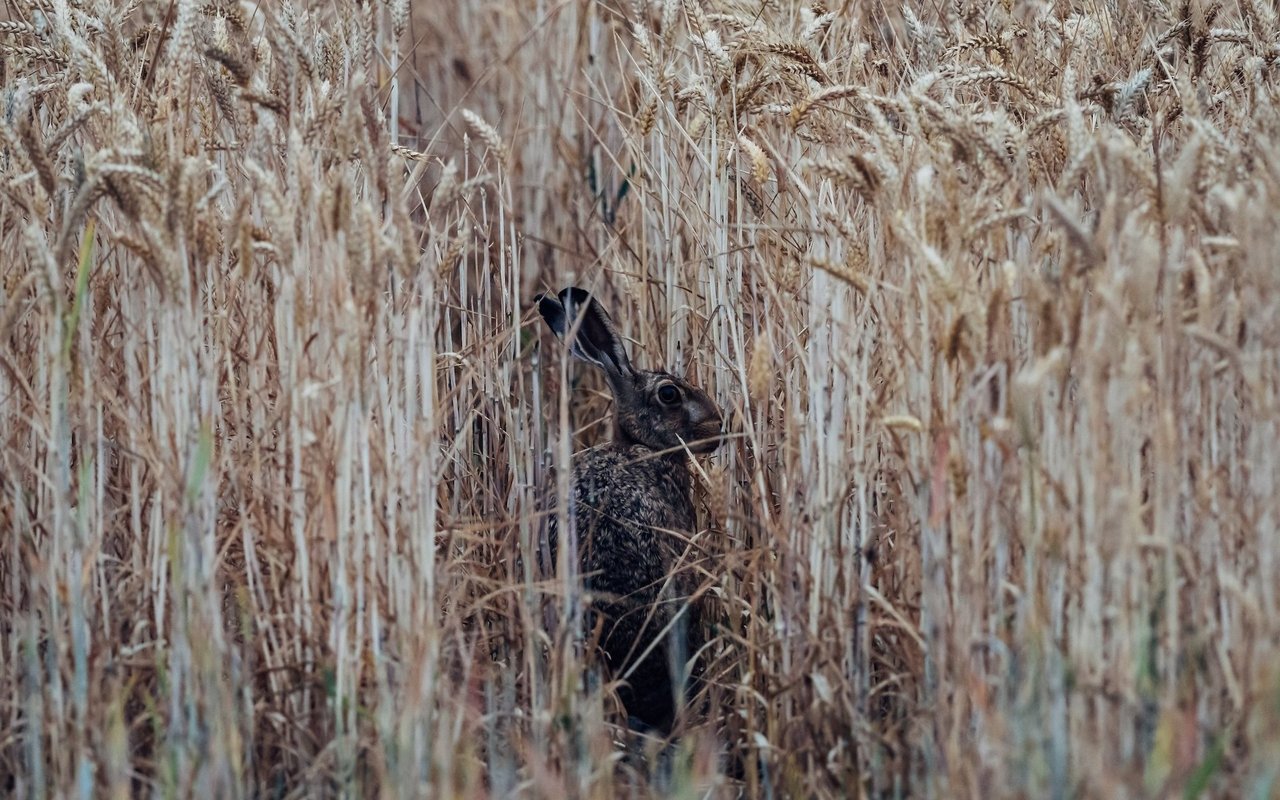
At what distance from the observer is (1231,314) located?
2809 mm

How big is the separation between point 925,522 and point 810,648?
474mm

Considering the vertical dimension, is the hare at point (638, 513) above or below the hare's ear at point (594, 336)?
below

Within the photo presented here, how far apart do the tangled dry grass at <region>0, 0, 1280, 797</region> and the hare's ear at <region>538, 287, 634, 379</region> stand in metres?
0.41

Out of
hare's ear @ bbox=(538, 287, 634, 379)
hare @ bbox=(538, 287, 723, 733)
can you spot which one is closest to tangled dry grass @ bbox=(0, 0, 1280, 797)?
hare @ bbox=(538, 287, 723, 733)

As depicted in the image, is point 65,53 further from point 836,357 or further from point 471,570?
point 836,357

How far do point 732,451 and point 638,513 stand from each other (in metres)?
0.33

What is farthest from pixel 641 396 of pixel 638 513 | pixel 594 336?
pixel 638 513

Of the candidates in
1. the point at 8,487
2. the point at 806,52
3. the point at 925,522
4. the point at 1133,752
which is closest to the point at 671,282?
the point at 806,52

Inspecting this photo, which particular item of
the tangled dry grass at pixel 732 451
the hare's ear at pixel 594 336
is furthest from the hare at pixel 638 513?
the tangled dry grass at pixel 732 451

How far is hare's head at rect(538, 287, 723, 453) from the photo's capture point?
448cm

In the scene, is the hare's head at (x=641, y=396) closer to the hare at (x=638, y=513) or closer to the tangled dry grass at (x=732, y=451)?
the hare at (x=638, y=513)

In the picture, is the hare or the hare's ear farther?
the hare's ear

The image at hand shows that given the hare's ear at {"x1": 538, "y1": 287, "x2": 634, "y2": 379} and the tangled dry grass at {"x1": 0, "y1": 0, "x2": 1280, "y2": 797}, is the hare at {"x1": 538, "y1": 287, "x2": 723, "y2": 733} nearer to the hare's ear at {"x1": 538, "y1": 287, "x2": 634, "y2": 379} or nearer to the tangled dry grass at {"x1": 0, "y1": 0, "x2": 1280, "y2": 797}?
the hare's ear at {"x1": 538, "y1": 287, "x2": 634, "y2": 379}

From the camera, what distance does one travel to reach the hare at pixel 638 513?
4.07 meters
